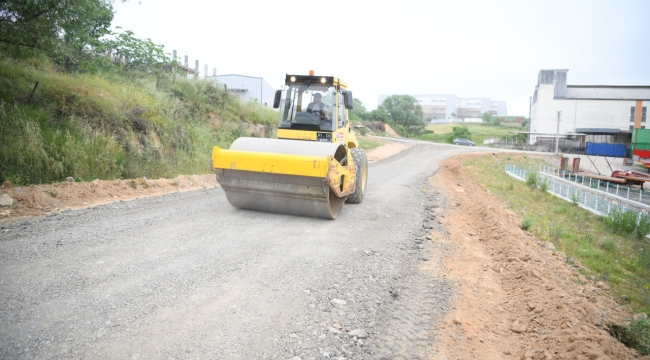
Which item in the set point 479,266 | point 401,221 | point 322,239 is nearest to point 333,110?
point 401,221

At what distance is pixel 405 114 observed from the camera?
7244 cm

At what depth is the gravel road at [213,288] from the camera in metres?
3.20

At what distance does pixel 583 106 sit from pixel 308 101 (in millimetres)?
63168

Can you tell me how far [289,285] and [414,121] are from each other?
235 ft

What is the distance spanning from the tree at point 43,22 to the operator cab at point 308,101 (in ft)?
16.7

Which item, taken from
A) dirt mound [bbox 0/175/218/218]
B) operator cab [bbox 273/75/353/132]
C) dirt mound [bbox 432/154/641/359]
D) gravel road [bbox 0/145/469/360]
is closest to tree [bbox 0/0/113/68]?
dirt mound [bbox 0/175/218/218]

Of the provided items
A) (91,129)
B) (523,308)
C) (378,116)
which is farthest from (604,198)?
(378,116)

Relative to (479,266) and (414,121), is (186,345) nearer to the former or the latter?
(479,266)

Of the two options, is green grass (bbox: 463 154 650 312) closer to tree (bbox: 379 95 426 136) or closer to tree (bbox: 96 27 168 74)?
tree (bbox: 96 27 168 74)

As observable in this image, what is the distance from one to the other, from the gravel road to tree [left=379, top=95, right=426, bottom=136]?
66.4m

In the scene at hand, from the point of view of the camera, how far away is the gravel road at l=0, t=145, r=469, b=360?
3.20 m

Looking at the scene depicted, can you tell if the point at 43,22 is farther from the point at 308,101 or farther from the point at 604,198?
the point at 604,198

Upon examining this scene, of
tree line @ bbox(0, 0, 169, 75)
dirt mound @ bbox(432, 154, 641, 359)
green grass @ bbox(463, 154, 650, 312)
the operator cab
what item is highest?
tree line @ bbox(0, 0, 169, 75)

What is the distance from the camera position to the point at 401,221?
7906 mm
